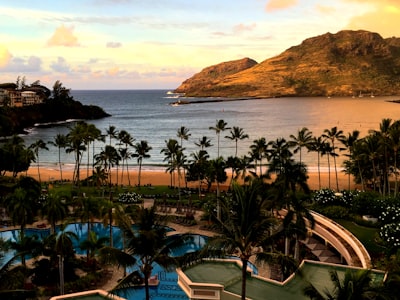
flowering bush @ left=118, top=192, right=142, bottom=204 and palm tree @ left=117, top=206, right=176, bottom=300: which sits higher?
palm tree @ left=117, top=206, right=176, bottom=300

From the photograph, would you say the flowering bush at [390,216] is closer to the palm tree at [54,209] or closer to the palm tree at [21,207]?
the palm tree at [54,209]

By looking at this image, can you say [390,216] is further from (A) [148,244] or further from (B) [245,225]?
(A) [148,244]

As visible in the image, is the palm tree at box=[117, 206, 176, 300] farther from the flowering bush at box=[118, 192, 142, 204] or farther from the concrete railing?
the flowering bush at box=[118, 192, 142, 204]

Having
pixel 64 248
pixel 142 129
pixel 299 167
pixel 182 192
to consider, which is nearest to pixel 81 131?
pixel 182 192

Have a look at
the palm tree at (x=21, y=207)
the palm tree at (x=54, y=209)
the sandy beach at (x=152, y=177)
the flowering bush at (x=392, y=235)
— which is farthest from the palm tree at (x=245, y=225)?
the sandy beach at (x=152, y=177)

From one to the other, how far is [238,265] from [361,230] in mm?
18259

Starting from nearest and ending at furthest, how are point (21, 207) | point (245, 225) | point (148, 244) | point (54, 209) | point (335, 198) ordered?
1. point (245, 225)
2. point (148, 244)
3. point (54, 209)
4. point (21, 207)
5. point (335, 198)

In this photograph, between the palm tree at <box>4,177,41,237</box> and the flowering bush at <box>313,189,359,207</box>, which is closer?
the palm tree at <box>4,177,41,237</box>

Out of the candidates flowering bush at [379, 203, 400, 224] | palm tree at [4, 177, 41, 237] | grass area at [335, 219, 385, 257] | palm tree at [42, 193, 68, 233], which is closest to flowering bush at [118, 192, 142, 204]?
palm tree at [4, 177, 41, 237]

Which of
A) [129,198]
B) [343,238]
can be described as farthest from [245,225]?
[129,198]

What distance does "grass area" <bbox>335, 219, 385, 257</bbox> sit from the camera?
34031 mm

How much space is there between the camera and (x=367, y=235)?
124ft

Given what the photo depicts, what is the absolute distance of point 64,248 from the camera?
97.7ft

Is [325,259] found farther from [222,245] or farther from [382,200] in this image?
[222,245]
